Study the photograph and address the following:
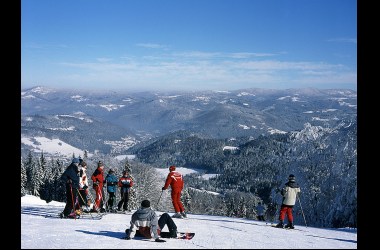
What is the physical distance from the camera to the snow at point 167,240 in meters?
9.93

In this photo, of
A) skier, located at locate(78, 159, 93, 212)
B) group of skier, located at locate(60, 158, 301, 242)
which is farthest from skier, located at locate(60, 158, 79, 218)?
skier, located at locate(78, 159, 93, 212)

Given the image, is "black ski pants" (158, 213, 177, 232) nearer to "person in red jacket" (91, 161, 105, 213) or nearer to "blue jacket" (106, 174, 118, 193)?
"person in red jacket" (91, 161, 105, 213)

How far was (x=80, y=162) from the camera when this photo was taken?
46.0ft

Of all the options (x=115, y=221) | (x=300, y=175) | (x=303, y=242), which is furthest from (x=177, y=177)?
(x=300, y=175)

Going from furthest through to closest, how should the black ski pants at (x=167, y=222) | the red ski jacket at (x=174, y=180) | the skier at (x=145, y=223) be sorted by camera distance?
the red ski jacket at (x=174, y=180), the black ski pants at (x=167, y=222), the skier at (x=145, y=223)

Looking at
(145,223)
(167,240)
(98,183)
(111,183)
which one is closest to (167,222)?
(167,240)

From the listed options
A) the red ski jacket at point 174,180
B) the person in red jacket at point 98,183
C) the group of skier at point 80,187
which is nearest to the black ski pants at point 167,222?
the red ski jacket at point 174,180

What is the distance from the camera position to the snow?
9930mm

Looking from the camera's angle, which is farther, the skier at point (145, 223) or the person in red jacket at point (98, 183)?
the person in red jacket at point (98, 183)

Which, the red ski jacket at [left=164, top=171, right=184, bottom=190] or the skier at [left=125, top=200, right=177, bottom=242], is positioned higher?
the red ski jacket at [left=164, top=171, right=184, bottom=190]

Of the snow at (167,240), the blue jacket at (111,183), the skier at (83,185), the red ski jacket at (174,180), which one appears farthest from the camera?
the blue jacket at (111,183)

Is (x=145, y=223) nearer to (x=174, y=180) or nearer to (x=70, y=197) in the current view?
(x=174, y=180)

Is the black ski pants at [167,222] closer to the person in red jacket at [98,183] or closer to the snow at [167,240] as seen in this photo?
the snow at [167,240]
